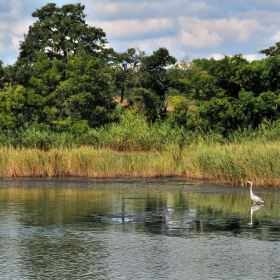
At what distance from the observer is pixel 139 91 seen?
42.1m

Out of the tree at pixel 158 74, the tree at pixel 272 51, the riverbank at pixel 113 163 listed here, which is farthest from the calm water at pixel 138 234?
the tree at pixel 272 51

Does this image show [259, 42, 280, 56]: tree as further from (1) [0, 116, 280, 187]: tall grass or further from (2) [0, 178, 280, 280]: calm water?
(2) [0, 178, 280, 280]: calm water

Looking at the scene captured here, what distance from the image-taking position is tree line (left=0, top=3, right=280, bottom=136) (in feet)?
119

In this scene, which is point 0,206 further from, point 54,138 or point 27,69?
point 27,69

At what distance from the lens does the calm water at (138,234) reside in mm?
9781

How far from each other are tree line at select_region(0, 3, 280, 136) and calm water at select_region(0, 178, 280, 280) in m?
15.8

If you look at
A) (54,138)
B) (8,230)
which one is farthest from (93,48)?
(8,230)

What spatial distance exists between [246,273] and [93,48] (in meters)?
45.9

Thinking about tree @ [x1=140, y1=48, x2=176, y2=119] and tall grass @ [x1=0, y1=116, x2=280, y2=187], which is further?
tree @ [x1=140, y1=48, x2=176, y2=119]

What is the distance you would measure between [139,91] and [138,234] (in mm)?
29827

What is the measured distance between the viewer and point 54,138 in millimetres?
30141

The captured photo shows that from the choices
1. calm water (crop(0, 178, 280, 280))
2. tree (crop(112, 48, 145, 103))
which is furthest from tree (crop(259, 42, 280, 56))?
calm water (crop(0, 178, 280, 280))

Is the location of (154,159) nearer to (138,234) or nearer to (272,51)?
(138,234)

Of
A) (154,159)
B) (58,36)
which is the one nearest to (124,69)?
(58,36)
